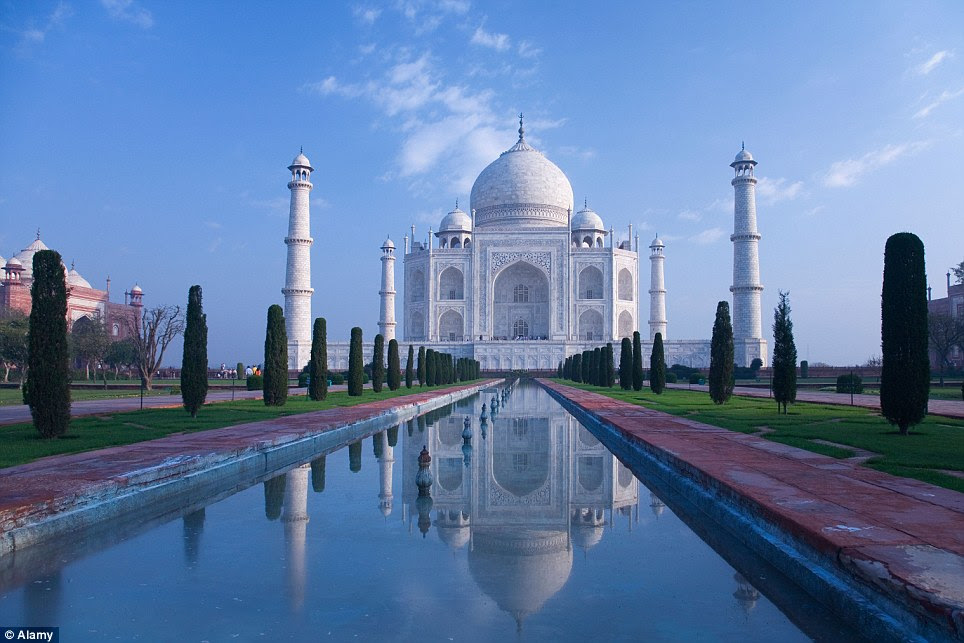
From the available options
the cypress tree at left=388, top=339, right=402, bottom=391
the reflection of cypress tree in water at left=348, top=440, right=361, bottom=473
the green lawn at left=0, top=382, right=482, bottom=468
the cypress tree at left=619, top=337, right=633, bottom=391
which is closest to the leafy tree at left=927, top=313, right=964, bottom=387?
the cypress tree at left=619, top=337, right=633, bottom=391

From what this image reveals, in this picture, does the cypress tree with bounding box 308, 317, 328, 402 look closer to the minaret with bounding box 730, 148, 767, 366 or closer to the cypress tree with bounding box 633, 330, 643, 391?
the cypress tree with bounding box 633, 330, 643, 391

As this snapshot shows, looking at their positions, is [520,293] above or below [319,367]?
above

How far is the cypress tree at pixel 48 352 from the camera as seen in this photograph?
5840mm

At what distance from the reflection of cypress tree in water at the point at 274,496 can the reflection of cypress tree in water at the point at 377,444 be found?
112 centimetres

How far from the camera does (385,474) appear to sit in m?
4.71

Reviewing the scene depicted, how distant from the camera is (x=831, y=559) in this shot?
227 cm

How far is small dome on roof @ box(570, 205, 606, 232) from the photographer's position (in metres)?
39.3

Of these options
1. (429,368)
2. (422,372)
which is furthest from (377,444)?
(429,368)

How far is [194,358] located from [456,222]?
31.2m

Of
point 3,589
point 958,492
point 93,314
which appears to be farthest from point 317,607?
point 93,314

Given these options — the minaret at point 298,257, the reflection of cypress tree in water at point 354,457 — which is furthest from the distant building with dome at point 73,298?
the reflection of cypress tree in water at point 354,457

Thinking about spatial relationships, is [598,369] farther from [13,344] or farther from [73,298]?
[73,298]

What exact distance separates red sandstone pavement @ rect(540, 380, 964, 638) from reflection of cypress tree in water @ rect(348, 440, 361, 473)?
6.69 ft

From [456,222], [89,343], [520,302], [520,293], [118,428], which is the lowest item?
[118,428]
